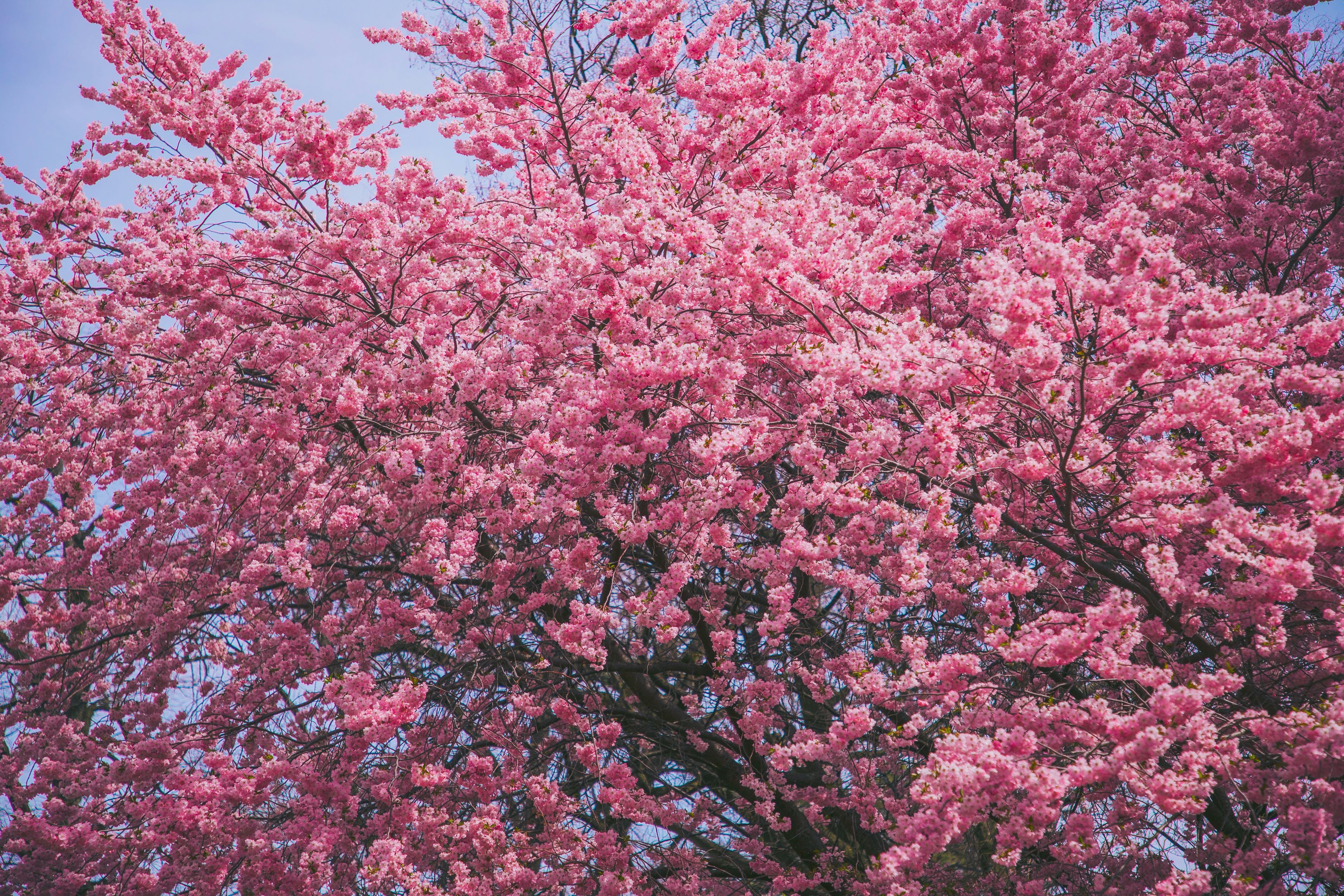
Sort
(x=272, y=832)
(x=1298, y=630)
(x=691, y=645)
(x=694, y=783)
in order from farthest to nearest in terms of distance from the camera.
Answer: (x=691, y=645) → (x=694, y=783) → (x=272, y=832) → (x=1298, y=630)

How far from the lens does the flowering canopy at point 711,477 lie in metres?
3.90

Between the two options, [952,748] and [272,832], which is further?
[272,832]

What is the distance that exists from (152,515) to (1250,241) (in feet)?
25.1

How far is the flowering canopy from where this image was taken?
3.90 metres

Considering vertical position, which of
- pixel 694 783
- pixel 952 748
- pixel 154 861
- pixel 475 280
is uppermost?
pixel 475 280

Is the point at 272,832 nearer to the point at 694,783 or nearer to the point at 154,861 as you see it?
the point at 154,861

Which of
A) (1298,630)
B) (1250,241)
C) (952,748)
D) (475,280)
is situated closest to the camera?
(952,748)

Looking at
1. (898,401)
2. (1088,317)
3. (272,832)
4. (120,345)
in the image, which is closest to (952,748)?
(898,401)

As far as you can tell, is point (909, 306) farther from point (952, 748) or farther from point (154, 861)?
Result: point (154, 861)

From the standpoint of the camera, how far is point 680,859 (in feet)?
17.1

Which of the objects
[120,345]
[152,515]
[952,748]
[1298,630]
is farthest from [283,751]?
[1298,630]

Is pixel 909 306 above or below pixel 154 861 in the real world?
above

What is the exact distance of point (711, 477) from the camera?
470 centimetres

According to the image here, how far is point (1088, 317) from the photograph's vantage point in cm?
518
